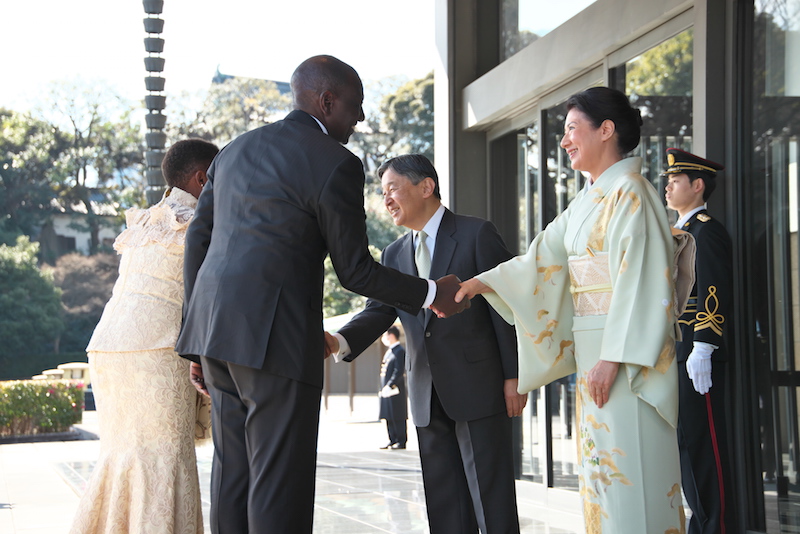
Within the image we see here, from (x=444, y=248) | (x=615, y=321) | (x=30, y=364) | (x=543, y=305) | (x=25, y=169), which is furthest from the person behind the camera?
(x=25, y=169)

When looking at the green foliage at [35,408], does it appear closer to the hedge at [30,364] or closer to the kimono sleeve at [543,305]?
the kimono sleeve at [543,305]

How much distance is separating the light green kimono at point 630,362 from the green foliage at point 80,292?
28.9 m

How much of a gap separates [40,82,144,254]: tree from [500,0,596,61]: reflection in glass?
1038 inches

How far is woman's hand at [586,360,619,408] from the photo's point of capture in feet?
9.04

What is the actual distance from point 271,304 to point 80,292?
96.5ft

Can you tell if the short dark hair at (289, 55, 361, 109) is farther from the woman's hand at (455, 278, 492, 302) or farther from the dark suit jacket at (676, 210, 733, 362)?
the dark suit jacket at (676, 210, 733, 362)

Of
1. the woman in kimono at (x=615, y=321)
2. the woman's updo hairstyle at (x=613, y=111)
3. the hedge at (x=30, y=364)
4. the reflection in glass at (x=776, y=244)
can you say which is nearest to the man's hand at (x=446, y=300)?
the woman in kimono at (x=615, y=321)

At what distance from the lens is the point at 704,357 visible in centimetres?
396

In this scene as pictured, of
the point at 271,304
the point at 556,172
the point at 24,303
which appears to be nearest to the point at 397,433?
the point at 556,172

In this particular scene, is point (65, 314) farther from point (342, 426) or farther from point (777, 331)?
point (777, 331)

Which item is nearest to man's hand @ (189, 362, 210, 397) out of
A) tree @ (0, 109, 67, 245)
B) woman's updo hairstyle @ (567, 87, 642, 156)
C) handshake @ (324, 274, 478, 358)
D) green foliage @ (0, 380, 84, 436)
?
handshake @ (324, 274, 478, 358)

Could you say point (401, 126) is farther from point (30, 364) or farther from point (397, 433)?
point (397, 433)

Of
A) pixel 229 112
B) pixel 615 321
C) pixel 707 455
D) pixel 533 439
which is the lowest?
pixel 533 439

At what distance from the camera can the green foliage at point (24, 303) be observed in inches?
1133
